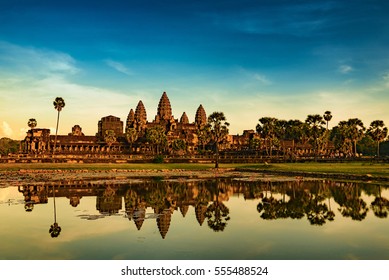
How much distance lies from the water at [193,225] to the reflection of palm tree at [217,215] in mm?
49

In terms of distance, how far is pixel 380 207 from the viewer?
855 inches

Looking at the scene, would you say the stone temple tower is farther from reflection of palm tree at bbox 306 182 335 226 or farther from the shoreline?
reflection of palm tree at bbox 306 182 335 226

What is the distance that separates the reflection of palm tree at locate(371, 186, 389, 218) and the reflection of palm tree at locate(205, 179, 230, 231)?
7656 mm

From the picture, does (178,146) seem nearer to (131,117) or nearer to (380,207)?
(131,117)

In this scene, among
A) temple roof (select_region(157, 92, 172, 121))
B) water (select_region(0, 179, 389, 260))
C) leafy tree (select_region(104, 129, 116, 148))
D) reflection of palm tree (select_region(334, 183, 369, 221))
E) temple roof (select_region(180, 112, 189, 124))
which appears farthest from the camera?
temple roof (select_region(180, 112, 189, 124))

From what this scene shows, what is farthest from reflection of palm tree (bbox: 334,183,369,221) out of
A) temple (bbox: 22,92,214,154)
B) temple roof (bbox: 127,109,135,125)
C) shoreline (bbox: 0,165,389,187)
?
temple roof (bbox: 127,109,135,125)

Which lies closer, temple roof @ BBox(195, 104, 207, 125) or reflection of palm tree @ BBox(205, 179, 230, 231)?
reflection of palm tree @ BBox(205, 179, 230, 231)

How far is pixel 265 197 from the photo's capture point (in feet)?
87.9

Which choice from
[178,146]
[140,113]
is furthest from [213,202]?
[140,113]

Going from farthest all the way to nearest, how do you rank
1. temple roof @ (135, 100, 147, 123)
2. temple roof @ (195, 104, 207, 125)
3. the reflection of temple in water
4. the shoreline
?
1. temple roof @ (195, 104, 207, 125)
2. temple roof @ (135, 100, 147, 123)
3. the shoreline
4. the reflection of temple in water

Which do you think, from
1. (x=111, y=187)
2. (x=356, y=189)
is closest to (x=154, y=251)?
(x=111, y=187)

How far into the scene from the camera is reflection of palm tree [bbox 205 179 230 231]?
17.0 m
